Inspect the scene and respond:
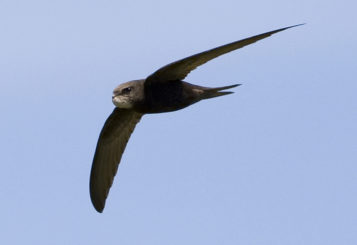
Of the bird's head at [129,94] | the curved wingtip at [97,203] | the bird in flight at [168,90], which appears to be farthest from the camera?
the curved wingtip at [97,203]

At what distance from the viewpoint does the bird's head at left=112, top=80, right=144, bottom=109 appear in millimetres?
13500

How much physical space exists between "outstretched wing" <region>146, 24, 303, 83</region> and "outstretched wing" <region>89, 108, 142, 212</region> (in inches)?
83.6

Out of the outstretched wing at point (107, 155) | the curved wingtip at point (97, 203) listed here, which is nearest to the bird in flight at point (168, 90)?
the outstretched wing at point (107, 155)

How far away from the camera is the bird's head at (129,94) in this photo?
44.3 feet

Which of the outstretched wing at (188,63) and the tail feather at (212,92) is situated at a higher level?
the outstretched wing at (188,63)

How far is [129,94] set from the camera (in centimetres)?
1351

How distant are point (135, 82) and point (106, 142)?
7.90 feet

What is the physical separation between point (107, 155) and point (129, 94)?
2.54 metres

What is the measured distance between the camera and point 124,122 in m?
15.5

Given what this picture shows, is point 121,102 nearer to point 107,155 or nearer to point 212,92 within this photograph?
point 212,92

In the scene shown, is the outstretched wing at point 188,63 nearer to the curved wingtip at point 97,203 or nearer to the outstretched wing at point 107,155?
the outstretched wing at point 107,155

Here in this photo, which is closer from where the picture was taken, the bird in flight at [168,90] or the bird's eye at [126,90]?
the bird in flight at [168,90]

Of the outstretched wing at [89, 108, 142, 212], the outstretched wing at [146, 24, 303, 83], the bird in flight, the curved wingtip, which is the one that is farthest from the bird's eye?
the curved wingtip

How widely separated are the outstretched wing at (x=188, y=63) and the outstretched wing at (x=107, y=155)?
2124mm
